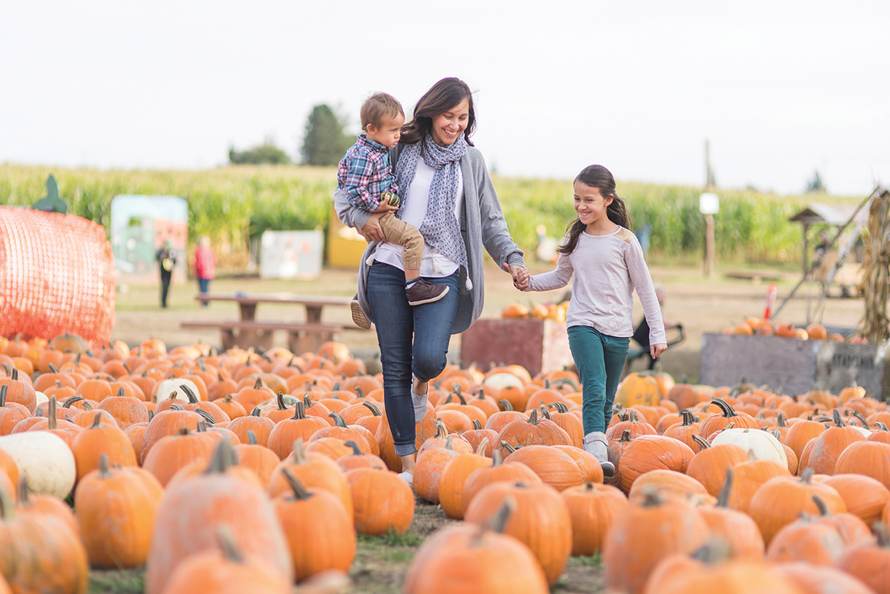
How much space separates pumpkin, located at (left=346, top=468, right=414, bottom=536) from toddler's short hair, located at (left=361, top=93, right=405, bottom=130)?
4.67 ft

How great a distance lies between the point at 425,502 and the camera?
3471 millimetres

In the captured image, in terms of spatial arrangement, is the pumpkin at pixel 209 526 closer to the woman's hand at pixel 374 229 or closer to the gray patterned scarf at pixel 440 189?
the woman's hand at pixel 374 229

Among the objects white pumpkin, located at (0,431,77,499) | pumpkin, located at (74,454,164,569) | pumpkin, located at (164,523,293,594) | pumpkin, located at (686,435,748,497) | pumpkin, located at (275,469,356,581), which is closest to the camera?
pumpkin, located at (164,523,293,594)

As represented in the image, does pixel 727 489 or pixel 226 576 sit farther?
pixel 727 489

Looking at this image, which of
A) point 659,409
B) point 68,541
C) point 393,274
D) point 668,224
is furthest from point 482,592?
point 668,224

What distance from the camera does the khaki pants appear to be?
3340mm

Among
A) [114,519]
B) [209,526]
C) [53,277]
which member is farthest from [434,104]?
[53,277]

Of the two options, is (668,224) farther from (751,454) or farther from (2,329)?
(751,454)

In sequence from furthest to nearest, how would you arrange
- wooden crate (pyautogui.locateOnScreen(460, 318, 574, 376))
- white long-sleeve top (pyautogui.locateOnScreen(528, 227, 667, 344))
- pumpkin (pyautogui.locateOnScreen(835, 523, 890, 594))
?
wooden crate (pyautogui.locateOnScreen(460, 318, 574, 376)), white long-sleeve top (pyautogui.locateOnScreen(528, 227, 667, 344)), pumpkin (pyautogui.locateOnScreen(835, 523, 890, 594))

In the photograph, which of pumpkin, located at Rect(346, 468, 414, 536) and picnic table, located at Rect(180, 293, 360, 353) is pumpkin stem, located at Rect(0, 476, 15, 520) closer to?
pumpkin, located at Rect(346, 468, 414, 536)

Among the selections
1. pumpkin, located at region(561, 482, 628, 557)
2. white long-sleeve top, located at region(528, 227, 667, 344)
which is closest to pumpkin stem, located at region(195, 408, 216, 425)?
white long-sleeve top, located at region(528, 227, 667, 344)

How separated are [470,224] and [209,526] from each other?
2002 mm

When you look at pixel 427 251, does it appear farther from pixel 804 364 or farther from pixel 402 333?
pixel 804 364

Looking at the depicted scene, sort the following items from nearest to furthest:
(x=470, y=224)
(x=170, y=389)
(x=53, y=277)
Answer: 1. (x=470, y=224)
2. (x=170, y=389)
3. (x=53, y=277)
